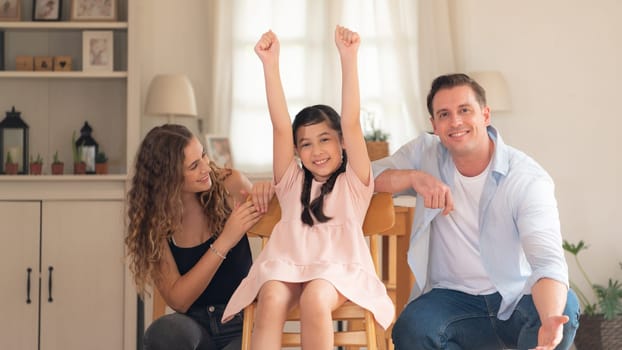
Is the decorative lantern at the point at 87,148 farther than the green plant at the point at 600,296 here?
No

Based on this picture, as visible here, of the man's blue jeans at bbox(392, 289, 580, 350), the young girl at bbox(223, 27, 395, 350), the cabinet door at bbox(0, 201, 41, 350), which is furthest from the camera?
the cabinet door at bbox(0, 201, 41, 350)

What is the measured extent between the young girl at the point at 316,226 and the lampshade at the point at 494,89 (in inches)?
85.4

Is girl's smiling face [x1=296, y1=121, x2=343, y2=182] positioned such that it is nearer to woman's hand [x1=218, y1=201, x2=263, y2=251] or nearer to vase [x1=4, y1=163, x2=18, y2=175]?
woman's hand [x1=218, y1=201, x2=263, y2=251]

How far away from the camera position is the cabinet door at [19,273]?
13.3 feet

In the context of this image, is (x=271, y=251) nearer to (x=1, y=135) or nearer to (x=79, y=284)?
(x=79, y=284)

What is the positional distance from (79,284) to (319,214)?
1984 mm

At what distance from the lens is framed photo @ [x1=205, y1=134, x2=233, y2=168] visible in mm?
4523

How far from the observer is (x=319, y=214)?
2535 mm

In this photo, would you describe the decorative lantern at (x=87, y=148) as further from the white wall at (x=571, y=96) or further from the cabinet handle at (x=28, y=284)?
the white wall at (x=571, y=96)

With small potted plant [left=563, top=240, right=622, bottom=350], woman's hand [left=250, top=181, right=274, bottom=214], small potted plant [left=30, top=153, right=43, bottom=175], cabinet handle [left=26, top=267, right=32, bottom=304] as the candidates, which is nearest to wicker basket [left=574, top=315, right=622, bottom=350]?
small potted plant [left=563, top=240, right=622, bottom=350]

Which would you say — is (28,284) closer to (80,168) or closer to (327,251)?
(80,168)

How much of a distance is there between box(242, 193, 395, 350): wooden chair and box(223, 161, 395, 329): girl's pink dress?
3 cm

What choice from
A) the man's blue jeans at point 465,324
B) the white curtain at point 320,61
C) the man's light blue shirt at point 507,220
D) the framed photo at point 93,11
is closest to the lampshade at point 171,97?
the white curtain at point 320,61

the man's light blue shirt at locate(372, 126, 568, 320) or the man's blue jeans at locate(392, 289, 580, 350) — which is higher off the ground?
the man's light blue shirt at locate(372, 126, 568, 320)
